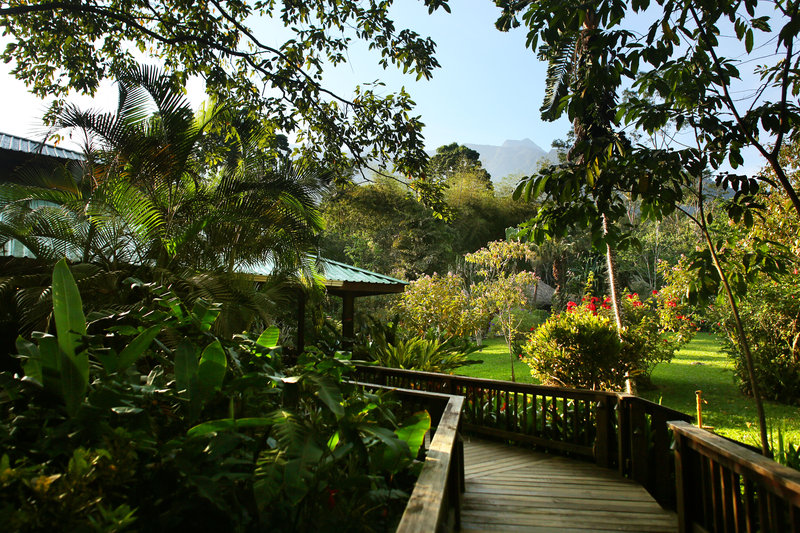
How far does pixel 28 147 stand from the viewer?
9.43 metres

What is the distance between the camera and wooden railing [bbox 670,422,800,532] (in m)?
2.13

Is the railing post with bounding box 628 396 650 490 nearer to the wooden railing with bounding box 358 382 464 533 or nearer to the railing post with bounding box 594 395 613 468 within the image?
the railing post with bounding box 594 395 613 468

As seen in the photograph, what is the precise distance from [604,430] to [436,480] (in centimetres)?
382

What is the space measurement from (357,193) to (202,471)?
23.2 meters

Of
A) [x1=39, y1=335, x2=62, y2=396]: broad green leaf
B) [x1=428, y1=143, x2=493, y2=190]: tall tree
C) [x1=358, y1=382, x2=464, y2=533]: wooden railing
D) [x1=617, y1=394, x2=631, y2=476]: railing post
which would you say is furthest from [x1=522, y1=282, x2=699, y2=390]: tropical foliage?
[x1=428, y1=143, x2=493, y2=190]: tall tree

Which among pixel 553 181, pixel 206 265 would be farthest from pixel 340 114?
pixel 553 181

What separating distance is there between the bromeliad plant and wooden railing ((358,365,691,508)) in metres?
3.19

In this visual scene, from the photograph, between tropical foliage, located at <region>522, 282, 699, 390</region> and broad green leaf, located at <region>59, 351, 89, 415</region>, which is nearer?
broad green leaf, located at <region>59, 351, 89, 415</region>

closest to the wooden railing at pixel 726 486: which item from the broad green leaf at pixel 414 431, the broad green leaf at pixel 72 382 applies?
the broad green leaf at pixel 414 431

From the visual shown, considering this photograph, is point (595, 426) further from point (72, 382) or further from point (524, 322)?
point (524, 322)

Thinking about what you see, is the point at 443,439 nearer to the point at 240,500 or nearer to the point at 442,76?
the point at 240,500

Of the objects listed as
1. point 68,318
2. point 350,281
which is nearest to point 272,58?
point 350,281

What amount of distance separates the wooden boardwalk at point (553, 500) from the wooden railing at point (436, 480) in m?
0.31

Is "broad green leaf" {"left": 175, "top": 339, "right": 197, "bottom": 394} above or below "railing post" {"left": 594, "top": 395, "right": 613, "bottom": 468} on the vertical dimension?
above
